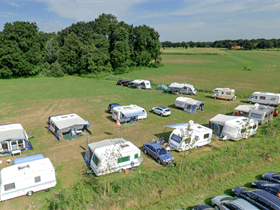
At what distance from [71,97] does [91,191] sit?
29.0 meters

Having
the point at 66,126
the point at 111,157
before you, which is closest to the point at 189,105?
the point at 66,126

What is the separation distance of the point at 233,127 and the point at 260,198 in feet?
32.3

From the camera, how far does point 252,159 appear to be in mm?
16391

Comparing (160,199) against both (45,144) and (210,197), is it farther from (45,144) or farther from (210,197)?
(45,144)

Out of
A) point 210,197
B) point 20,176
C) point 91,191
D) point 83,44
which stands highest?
point 83,44

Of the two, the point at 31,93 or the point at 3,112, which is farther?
the point at 31,93

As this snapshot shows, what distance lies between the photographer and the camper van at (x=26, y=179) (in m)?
11.7

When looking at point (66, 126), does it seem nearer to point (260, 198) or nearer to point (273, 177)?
point (260, 198)

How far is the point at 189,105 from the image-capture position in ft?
96.9

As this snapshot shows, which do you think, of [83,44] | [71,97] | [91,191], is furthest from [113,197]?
[83,44]

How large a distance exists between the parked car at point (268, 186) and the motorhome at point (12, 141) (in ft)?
60.4

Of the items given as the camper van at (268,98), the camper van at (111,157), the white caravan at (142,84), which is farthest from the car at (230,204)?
the white caravan at (142,84)

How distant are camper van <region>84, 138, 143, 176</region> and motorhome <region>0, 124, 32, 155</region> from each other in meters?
6.17

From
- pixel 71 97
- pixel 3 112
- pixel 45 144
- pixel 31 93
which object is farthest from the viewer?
pixel 31 93
